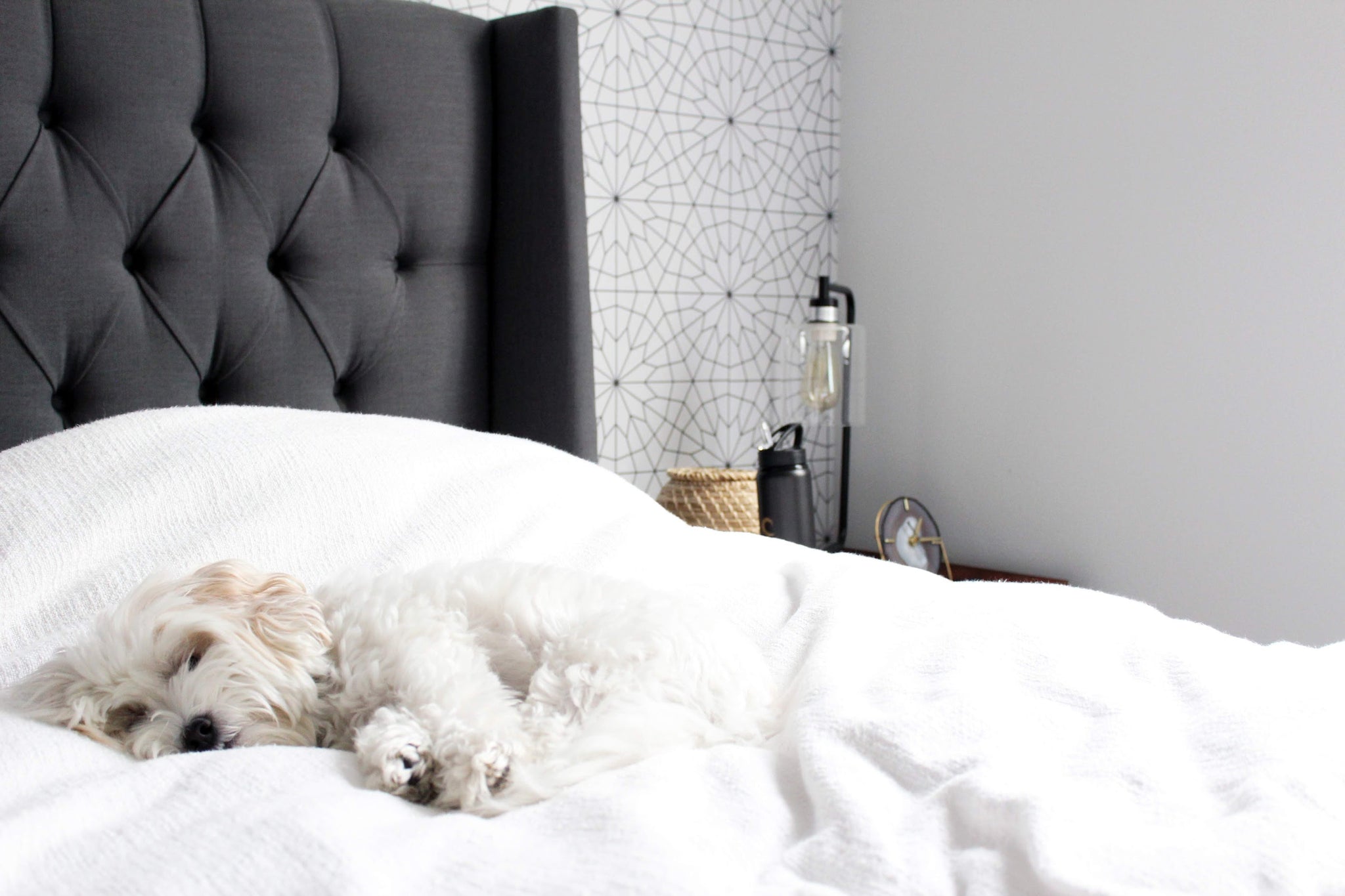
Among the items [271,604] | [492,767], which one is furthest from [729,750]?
[271,604]

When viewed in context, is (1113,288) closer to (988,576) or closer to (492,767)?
(988,576)

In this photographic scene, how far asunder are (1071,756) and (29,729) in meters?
0.91

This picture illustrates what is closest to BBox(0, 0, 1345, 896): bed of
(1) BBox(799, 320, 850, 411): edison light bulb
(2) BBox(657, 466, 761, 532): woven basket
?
(2) BBox(657, 466, 761, 532): woven basket

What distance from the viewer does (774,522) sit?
238 centimetres

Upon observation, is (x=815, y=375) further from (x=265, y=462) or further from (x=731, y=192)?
(x=265, y=462)

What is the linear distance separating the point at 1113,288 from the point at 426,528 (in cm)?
184

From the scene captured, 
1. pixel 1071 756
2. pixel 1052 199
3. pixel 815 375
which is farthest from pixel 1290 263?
pixel 1071 756

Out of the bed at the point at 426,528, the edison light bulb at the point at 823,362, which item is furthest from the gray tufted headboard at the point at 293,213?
the edison light bulb at the point at 823,362

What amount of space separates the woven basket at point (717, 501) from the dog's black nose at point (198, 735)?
4.88 ft

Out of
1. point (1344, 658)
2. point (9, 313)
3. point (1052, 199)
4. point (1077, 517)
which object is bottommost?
point (1077, 517)

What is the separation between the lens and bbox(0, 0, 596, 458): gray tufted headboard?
5.59 feet

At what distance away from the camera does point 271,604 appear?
Result: 1.03 meters

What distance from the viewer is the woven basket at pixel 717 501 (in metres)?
2.39

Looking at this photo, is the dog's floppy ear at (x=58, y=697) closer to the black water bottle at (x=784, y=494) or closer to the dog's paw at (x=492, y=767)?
the dog's paw at (x=492, y=767)
